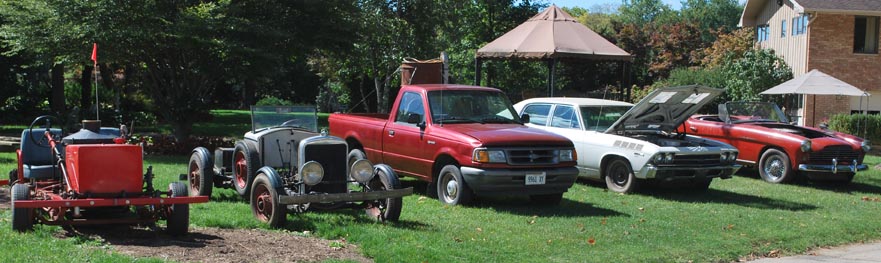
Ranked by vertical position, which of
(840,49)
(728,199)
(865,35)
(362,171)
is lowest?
(728,199)

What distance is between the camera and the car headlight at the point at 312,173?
923cm

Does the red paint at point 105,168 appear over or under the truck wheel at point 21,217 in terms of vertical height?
over

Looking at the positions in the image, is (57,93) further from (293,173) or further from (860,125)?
(860,125)

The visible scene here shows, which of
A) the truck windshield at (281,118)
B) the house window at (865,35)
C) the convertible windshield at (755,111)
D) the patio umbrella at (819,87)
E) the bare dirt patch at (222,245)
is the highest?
the house window at (865,35)

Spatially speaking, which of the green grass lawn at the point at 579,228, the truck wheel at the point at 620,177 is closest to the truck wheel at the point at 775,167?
the green grass lawn at the point at 579,228

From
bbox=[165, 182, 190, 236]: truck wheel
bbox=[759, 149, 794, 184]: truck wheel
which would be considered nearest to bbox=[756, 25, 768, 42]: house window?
bbox=[759, 149, 794, 184]: truck wheel

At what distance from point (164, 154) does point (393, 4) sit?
557 inches

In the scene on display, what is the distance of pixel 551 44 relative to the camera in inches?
834

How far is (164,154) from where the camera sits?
18.9m

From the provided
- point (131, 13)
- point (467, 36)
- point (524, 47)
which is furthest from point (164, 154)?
point (467, 36)

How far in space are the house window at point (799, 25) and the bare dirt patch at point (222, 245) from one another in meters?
26.5

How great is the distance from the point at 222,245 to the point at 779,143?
1113cm

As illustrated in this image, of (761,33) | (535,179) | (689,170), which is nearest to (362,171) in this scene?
(535,179)

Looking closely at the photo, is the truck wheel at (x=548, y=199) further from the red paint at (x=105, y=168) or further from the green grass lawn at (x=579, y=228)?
the red paint at (x=105, y=168)
